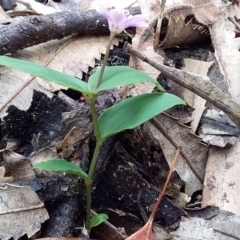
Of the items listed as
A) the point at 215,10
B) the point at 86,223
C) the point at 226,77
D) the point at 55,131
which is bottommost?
the point at 86,223

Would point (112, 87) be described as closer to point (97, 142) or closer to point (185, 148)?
point (97, 142)

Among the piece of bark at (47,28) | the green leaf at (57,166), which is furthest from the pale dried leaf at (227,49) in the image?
the green leaf at (57,166)

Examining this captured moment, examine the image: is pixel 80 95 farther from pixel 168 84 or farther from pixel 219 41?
pixel 219 41

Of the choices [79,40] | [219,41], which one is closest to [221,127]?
[219,41]

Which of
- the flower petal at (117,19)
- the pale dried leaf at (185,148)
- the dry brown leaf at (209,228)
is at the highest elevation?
the flower petal at (117,19)

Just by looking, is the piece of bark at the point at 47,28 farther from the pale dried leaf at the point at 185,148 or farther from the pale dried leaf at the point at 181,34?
the pale dried leaf at the point at 185,148
